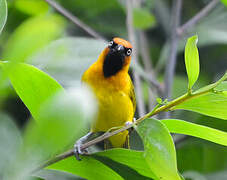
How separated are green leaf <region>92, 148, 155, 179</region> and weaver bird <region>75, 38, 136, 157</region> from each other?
0.89m

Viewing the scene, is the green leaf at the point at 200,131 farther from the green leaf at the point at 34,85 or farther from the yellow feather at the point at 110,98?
the yellow feather at the point at 110,98

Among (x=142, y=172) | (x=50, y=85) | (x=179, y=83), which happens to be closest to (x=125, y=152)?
(x=142, y=172)

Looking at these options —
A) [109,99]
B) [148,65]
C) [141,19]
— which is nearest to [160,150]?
[109,99]

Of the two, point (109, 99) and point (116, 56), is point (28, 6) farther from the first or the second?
point (109, 99)

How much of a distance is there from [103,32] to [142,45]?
0.36m

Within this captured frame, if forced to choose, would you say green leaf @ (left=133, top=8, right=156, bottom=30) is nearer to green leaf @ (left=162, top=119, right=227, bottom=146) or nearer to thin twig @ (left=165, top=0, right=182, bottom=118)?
thin twig @ (left=165, top=0, right=182, bottom=118)

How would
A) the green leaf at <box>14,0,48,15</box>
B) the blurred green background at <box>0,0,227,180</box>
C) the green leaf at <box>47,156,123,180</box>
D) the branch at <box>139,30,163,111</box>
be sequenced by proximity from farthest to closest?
the branch at <box>139,30,163,111</box>
the green leaf at <box>14,0,48,15</box>
the blurred green background at <box>0,0,227,180</box>
the green leaf at <box>47,156,123,180</box>

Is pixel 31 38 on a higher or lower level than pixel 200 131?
higher

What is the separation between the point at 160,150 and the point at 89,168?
31 cm

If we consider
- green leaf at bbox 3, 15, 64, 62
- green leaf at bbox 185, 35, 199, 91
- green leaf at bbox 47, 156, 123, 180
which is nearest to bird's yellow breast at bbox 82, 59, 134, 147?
green leaf at bbox 47, 156, 123, 180

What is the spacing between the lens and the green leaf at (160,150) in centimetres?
62

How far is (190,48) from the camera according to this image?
709 millimetres

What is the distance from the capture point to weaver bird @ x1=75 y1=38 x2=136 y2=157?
185 centimetres

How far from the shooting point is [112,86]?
1.91 m
